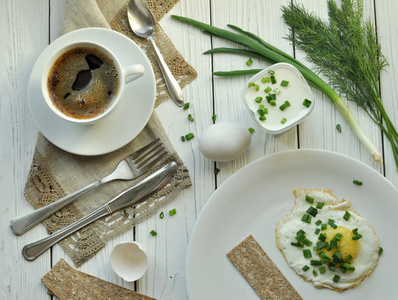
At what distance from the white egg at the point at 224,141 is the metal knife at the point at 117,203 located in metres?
0.15

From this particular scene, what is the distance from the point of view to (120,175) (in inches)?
71.1

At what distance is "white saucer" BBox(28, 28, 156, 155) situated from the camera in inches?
67.7

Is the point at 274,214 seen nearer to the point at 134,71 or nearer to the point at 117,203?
the point at 117,203

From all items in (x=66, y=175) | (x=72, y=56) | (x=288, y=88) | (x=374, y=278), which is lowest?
(x=374, y=278)

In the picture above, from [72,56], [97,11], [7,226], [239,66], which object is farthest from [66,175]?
[239,66]

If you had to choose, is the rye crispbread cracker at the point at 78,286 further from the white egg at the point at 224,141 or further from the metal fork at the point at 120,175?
the white egg at the point at 224,141

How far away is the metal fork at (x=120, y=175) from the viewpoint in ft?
5.88

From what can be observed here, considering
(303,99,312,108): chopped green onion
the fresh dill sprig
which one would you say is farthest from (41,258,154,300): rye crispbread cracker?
the fresh dill sprig

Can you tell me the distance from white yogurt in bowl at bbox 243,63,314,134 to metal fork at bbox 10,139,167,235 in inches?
14.4

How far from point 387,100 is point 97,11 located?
1096 millimetres

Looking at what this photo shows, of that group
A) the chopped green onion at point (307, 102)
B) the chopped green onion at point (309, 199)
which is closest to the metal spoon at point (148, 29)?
the chopped green onion at point (307, 102)

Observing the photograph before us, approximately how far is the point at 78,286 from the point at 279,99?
95cm

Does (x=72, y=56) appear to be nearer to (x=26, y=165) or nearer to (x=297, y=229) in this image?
(x=26, y=165)

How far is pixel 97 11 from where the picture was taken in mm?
1815
